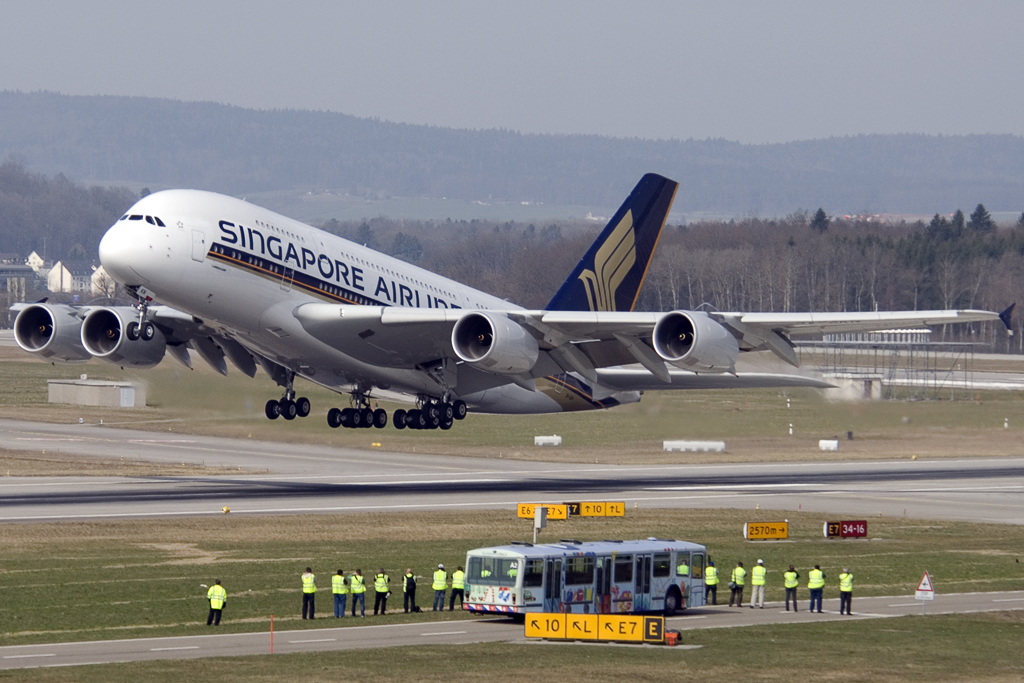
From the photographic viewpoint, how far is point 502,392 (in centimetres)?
6094

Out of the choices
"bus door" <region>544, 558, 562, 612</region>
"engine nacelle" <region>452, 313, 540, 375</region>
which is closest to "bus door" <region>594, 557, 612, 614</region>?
"bus door" <region>544, 558, 562, 612</region>

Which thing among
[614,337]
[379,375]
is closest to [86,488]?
[379,375]

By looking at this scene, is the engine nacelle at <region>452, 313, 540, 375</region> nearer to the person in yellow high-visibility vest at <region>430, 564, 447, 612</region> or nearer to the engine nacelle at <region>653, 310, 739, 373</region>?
the engine nacelle at <region>653, 310, 739, 373</region>

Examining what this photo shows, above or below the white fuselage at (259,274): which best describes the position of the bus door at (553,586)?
below

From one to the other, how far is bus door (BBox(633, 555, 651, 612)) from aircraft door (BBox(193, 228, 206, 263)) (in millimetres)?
19403

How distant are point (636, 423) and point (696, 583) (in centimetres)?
3180

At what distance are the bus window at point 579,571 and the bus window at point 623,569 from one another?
743 mm

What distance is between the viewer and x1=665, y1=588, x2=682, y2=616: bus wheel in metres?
39.1

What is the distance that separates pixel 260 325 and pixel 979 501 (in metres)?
36.5

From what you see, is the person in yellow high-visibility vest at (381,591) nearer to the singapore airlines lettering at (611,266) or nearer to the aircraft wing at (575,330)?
the aircraft wing at (575,330)

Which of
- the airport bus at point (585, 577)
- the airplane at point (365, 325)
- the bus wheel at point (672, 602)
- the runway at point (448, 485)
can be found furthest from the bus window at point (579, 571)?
the runway at point (448, 485)

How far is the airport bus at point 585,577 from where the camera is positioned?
121ft

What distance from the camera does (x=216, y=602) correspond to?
36.1m

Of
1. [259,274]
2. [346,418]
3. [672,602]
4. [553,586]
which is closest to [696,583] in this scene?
[672,602]
